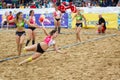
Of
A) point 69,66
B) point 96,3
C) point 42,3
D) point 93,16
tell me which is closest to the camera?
point 69,66

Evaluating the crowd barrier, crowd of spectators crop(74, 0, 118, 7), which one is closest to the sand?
the crowd barrier

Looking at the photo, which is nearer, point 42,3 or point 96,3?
point 96,3

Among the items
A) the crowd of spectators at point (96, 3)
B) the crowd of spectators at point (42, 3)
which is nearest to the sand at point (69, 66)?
the crowd of spectators at point (96, 3)

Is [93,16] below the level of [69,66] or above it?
below

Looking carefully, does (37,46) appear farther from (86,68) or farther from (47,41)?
(86,68)

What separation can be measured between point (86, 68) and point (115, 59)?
71.3 inches

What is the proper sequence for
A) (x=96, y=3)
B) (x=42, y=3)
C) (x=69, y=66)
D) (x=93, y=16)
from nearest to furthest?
(x=69, y=66)
(x=93, y=16)
(x=96, y=3)
(x=42, y=3)

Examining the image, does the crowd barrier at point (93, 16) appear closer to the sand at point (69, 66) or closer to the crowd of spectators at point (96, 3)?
the crowd of spectators at point (96, 3)

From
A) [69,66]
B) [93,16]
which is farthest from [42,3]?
[69,66]

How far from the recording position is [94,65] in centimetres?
1063

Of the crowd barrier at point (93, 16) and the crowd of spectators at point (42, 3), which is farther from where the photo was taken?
the crowd of spectators at point (42, 3)

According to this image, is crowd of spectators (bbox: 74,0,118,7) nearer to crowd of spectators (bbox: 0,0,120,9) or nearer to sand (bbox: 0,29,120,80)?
crowd of spectators (bbox: 0,0,120,9)

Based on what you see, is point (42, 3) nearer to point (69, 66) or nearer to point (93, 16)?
point (93, 16)

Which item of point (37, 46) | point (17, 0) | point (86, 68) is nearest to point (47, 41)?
point (37, 46)
